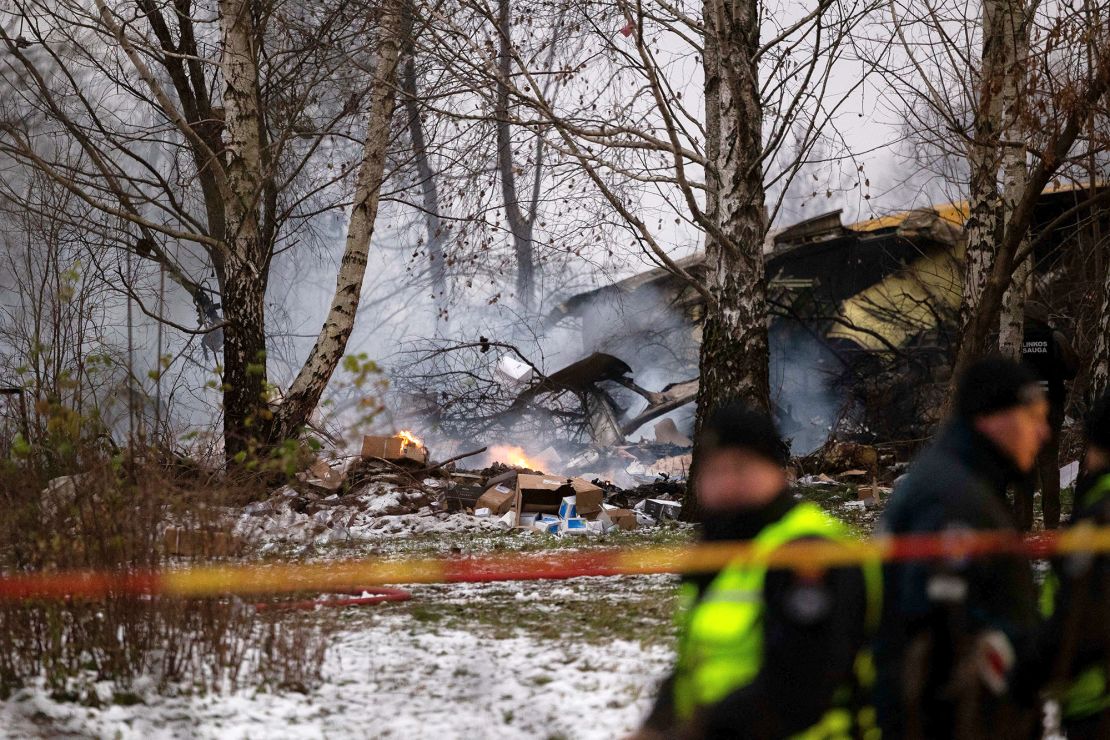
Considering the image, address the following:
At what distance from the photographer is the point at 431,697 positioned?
13.1 ft

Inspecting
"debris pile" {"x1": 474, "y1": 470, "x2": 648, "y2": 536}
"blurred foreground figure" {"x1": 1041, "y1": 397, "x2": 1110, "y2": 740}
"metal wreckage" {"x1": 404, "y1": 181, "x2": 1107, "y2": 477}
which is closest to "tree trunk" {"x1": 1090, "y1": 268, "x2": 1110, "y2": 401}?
"debris pile" {"x1": 474, "y1": 470, "x2": 648, "y2": 536}

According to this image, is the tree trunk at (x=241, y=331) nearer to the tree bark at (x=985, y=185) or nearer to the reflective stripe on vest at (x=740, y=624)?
the tree bark at (x=985, y=185)

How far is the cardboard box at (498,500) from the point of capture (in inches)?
390

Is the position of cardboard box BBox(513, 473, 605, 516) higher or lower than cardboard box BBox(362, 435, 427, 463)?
lower

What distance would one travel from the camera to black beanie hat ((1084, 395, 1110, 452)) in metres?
3.35

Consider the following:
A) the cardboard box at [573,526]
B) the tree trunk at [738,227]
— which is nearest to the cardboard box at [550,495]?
the cardboard box at [573,526]

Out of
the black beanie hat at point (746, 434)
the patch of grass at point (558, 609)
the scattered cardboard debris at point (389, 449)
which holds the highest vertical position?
the scattered cardboard debris at point (389, 449)

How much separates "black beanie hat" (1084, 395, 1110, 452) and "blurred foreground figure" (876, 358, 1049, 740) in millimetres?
982

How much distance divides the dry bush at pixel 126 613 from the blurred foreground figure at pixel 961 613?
98.0 inches

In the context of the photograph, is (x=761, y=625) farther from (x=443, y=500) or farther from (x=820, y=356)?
(x=820, y=356)

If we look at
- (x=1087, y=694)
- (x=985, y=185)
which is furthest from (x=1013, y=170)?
(x=1087, y=694)

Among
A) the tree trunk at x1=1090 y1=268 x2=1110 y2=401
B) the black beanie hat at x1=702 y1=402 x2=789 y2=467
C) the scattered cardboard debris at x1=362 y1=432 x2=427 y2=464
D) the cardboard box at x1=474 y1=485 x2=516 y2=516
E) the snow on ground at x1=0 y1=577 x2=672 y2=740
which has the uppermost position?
the tree trunk at x1=1090 y1=268 x2=1110 y2=401

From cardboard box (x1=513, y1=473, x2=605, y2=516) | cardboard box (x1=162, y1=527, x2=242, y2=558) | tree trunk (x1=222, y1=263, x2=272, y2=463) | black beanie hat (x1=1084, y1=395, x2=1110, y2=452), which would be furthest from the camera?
tree trunk (x1=222, y1=263, x2=272, y2=463)

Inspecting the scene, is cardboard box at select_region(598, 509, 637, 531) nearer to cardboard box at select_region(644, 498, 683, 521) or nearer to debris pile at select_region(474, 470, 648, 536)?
debris pile at select_region(474, 470, 648, 536)
